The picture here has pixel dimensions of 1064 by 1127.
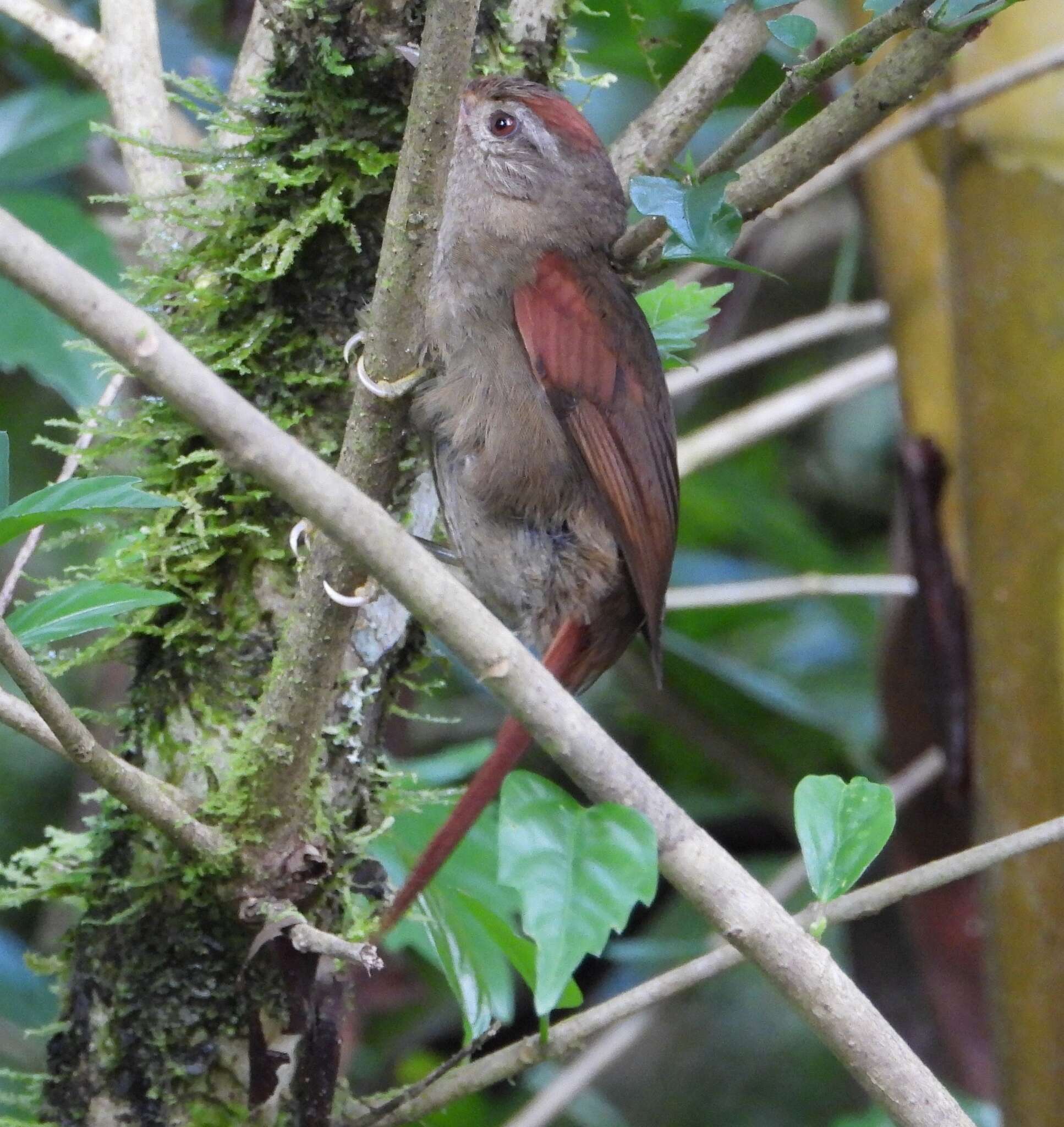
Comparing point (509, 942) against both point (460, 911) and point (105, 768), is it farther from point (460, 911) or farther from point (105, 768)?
point (105, 768)

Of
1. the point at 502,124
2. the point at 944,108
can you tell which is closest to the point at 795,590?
the point at 944,108

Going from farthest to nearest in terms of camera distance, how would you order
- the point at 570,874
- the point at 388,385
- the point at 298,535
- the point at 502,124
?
the point at 502,124, the point at 298,535, the point at 388,385, the point at 570,874

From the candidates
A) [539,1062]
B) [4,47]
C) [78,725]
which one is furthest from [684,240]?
[4,47]

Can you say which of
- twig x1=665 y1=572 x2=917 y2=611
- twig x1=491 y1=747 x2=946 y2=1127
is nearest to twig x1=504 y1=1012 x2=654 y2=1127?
twig x1=491 y1=747 x2=946 y2=1127

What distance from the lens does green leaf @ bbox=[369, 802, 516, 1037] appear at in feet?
5.04

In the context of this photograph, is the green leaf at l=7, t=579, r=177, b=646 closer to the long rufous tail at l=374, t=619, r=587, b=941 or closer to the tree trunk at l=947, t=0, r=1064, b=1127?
the long rufous tail at l=374, t=619, r=587, b=941

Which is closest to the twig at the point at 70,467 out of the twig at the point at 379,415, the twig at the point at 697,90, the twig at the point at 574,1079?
the twig at the point at 379,415

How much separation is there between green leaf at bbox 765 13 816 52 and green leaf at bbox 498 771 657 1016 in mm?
788

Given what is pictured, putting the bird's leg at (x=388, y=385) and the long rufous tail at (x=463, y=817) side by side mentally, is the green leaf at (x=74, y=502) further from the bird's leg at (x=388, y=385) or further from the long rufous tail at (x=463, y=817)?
the long rufous tail at (x=463, y=817)

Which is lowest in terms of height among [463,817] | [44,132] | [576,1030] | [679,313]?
[576,1030]

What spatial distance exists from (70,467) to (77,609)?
0.49 meters

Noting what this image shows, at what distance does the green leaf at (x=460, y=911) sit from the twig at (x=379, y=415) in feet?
0.85

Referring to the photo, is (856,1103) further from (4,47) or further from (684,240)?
(4,47)

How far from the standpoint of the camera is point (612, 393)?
187 centimetres
